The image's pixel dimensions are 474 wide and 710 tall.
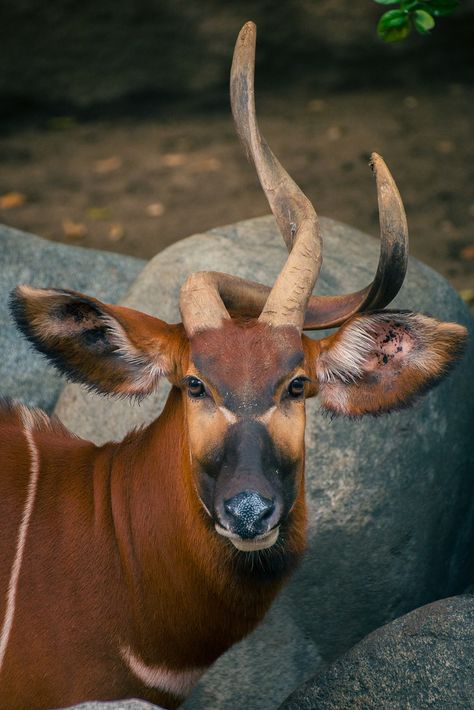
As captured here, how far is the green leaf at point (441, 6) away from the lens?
374cm

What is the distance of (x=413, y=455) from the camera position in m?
4.36

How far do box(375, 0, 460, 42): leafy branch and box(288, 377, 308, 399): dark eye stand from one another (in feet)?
4.94

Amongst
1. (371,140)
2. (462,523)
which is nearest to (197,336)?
(462,523)

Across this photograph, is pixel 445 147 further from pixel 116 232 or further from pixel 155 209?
pixel 116 232

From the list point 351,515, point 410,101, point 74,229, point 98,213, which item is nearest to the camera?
point 351,515

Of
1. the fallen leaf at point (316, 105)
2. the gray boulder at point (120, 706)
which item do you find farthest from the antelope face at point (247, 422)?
the fallen leaf at point (316, 105)

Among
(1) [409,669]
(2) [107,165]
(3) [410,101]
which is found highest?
(1) [409,669]

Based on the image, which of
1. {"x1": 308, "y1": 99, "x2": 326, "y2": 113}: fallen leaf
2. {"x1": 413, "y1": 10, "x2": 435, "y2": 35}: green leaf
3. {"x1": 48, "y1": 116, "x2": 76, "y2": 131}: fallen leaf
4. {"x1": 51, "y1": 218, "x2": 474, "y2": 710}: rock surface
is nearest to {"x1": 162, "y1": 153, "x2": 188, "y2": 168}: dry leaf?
{"x1": 48, "y1": 116, "x2": 76, "y2": 131}: fallen leaf

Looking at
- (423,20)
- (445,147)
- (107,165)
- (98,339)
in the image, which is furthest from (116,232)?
(98,339)

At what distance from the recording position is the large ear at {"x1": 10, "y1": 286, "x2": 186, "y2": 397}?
10.5 feet

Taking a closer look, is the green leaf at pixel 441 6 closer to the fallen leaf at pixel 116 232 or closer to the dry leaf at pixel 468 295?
the dry leaf at pixel 468 295

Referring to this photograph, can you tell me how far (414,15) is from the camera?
3902 millimetres

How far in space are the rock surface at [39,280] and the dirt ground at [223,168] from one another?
7.37ft

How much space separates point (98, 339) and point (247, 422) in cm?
65
